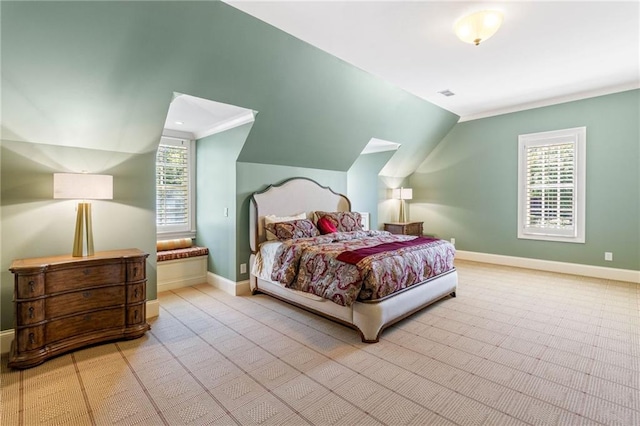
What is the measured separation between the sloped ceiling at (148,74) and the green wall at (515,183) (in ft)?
9.50

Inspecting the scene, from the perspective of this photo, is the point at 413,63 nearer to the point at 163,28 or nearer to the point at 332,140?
the point at 332,140

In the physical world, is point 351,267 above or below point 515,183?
below

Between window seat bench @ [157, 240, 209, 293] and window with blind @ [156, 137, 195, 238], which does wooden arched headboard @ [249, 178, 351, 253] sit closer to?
window seat bench @ [157, 240, 209, 293]

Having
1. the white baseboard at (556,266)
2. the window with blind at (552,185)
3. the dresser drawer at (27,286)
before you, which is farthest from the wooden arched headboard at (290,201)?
the window with blind at (552,185)

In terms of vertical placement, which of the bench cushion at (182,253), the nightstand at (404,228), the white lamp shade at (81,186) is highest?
the white lamp shade at (81,186)

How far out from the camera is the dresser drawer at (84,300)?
8.16 ft

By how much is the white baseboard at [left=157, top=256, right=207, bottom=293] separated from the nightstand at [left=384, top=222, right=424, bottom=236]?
364 cm

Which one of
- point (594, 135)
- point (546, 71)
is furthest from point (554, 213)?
point (546, 71)

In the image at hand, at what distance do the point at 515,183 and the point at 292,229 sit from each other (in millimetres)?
4203

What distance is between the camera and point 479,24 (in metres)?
2.66

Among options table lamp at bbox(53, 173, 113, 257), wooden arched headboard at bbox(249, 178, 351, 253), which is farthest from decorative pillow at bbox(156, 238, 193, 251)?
table lamp at bbox(53, 173, 113, 257)

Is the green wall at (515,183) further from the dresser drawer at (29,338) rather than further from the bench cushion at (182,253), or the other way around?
the dresser drawer at (29,338)

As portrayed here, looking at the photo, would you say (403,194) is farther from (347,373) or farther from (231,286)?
(347,373)

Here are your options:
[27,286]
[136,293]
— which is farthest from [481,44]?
[27,286]
